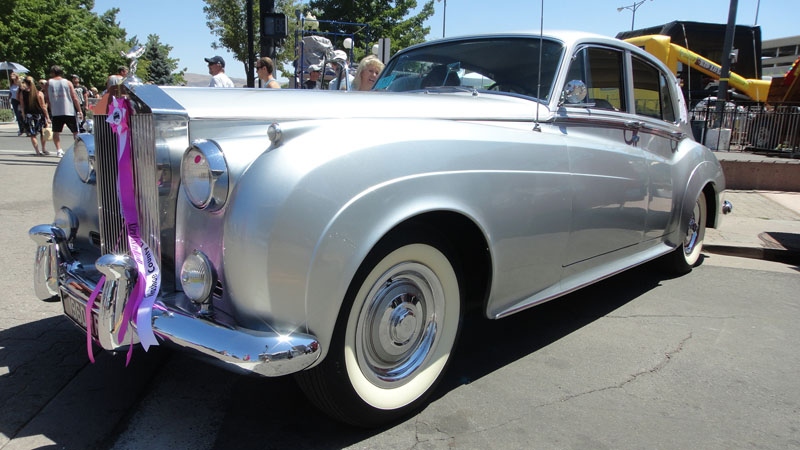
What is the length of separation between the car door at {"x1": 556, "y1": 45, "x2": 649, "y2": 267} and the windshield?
0.61ft

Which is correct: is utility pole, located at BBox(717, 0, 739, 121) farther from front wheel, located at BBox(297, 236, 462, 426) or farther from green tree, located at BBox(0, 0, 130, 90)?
green tree, located at BBox(0, 0, 130, 90)

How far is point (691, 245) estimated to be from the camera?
4.71 meters

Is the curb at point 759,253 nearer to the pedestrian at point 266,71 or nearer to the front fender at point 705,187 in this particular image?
the front fender at point 705,187

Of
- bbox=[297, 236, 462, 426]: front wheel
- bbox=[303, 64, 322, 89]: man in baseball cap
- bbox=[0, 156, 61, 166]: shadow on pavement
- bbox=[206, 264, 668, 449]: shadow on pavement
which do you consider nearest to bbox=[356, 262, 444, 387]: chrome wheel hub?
bbox=[297, 236, 462, 426]: front wheel

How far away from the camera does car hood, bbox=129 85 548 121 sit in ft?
6.71

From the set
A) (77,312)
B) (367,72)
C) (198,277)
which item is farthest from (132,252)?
(367,72)

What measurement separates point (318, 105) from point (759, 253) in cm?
510

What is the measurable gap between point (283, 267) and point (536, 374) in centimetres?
157

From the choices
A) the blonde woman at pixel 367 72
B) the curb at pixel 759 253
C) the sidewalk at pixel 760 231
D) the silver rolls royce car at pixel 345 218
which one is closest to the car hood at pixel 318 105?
the silver rolls royce car at pixel 345 218

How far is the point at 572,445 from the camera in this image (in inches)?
83.6

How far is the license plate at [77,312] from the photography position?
2035 mm

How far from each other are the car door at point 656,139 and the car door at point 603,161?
0.13 metres

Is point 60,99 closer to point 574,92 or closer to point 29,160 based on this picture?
point 29,160

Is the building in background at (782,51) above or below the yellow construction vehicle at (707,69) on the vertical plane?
above
